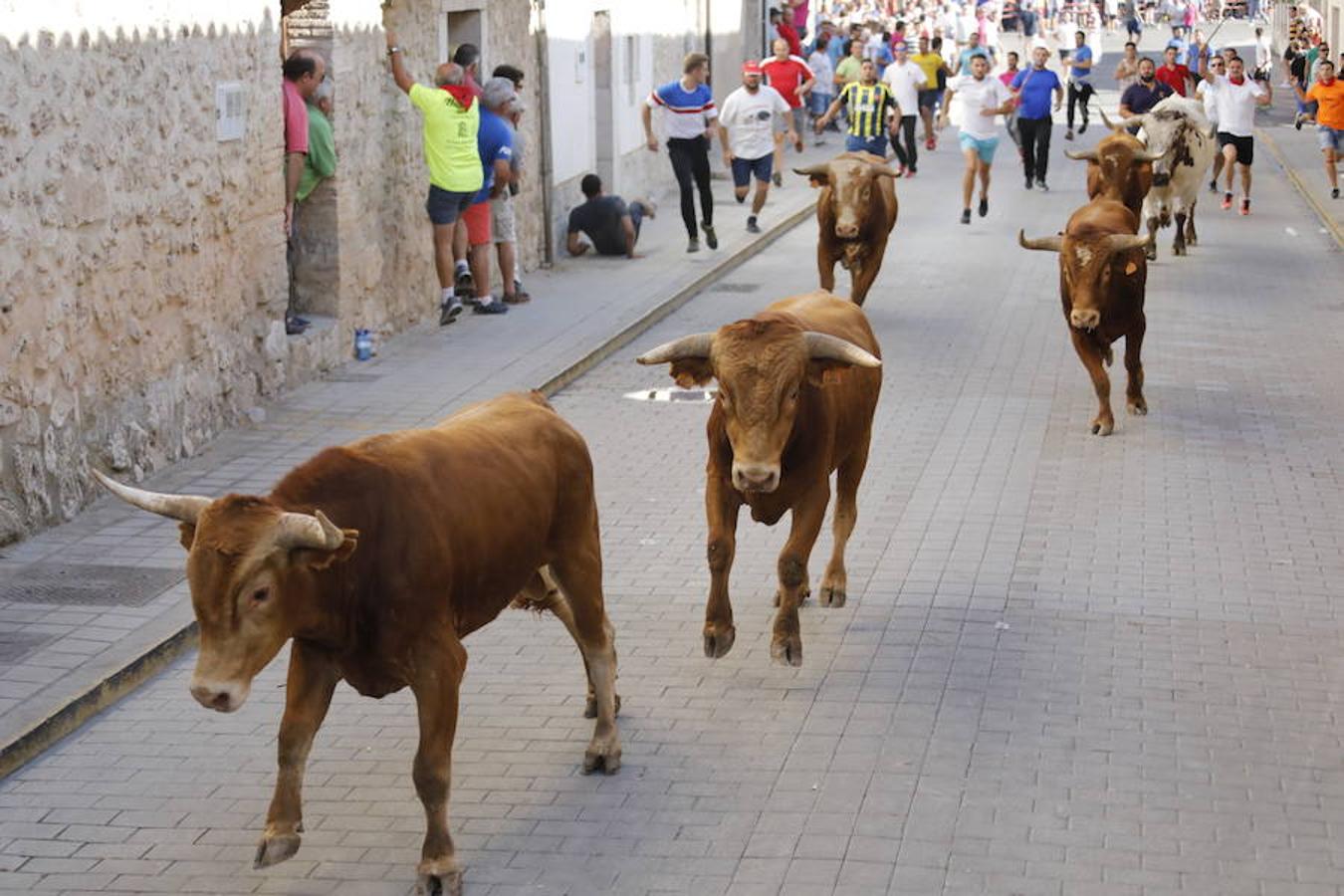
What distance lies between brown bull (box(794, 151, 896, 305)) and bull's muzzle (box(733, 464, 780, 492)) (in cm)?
935

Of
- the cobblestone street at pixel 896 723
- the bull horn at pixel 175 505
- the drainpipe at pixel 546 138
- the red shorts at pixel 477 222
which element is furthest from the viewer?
the drainpipe at pixel 546 138

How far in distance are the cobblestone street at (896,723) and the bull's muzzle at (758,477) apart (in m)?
0.92

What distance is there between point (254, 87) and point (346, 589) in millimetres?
8322

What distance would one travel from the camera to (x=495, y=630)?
31.2 ft

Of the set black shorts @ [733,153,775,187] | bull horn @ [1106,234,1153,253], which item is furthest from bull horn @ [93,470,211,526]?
black shorts @ [733,153,775,187]

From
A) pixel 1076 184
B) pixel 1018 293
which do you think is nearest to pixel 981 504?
pixel 1018 293

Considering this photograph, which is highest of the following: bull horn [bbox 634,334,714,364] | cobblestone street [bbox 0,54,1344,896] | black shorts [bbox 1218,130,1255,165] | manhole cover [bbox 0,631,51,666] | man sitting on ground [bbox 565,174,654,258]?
bull horn [bbox 634,334,714,364]

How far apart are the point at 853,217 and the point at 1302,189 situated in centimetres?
1238

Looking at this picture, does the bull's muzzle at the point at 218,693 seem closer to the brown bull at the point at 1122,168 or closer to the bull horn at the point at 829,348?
the bull horn at the point at 829,348

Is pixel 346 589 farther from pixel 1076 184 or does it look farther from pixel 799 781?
pixel 1076 184

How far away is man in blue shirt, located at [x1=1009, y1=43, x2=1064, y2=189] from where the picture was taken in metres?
27.1

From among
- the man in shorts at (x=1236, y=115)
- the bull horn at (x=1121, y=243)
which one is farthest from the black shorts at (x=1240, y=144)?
the bull horn at (x=1121, y=243)

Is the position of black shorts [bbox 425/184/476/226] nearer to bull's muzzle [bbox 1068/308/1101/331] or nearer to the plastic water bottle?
the plastic water bottle

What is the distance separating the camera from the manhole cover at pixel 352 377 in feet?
49.7
